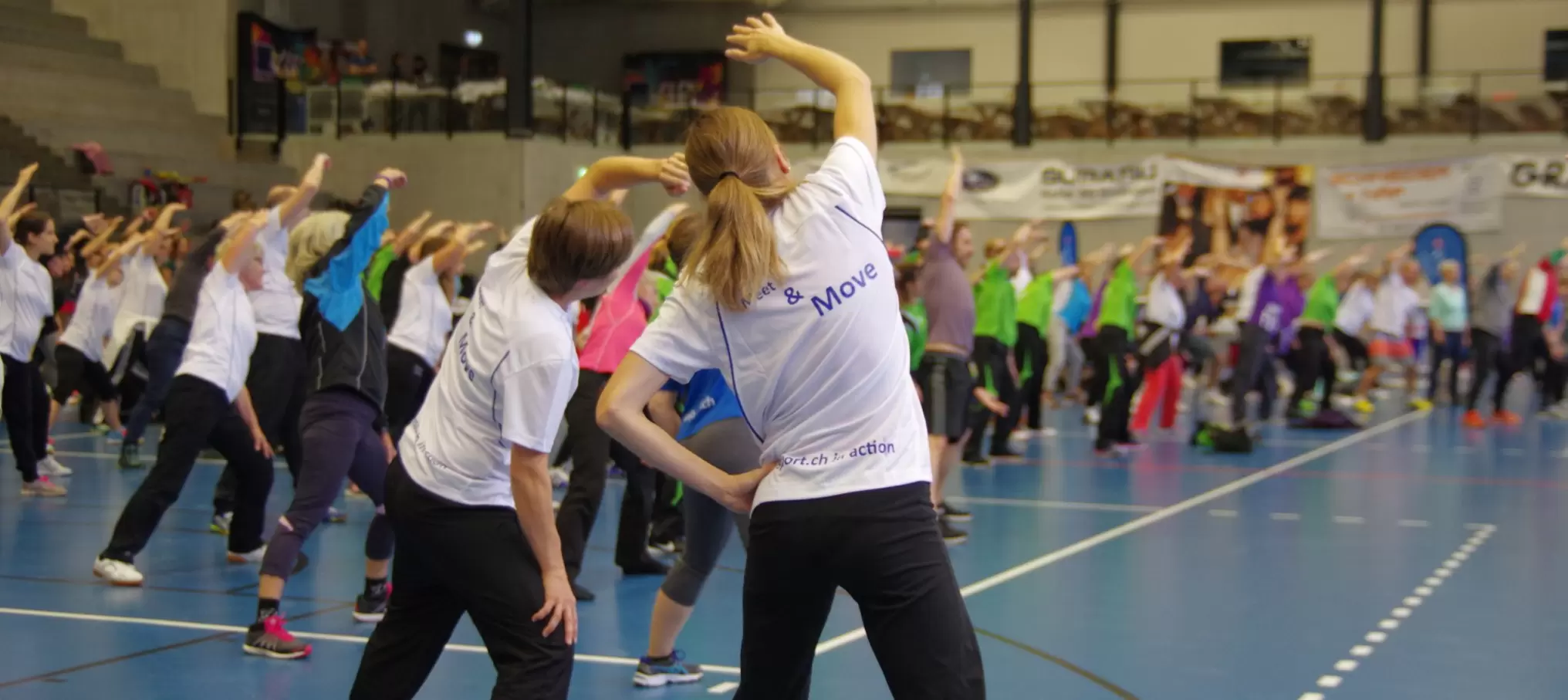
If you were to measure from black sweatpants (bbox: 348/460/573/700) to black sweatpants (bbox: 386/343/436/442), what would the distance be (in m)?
5.44

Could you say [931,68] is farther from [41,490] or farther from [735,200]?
[735,200]

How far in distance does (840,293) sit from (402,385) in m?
6.62

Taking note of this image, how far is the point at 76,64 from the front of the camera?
23062 millimetres

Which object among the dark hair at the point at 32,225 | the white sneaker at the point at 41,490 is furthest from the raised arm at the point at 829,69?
the white sneaker at the point at 41,490

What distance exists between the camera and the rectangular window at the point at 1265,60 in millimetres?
27953

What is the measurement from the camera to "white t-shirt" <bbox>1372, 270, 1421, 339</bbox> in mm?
18266

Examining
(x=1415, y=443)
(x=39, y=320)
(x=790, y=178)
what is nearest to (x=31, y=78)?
(x=39, y=320)

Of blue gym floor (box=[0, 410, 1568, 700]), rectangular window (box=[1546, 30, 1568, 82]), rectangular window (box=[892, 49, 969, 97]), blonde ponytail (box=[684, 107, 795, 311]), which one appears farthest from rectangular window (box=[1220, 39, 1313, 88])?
blonde ponytail (box=[684, 107, 795, 311])

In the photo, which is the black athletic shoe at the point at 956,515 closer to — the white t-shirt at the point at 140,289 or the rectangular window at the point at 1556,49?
the white t-shirt at the point at 140,289

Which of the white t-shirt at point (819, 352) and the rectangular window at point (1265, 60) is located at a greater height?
the rectangular window at point (1265, 60)

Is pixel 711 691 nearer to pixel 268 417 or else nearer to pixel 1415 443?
pixel 268 417

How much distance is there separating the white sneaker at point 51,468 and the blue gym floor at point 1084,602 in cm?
28

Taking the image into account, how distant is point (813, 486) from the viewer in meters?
2.77

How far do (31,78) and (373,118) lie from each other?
4.92m
